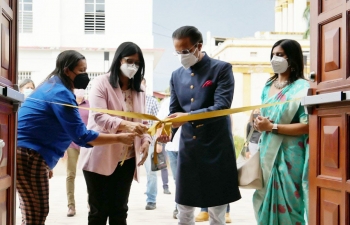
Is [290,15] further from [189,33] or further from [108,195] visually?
[108,195]

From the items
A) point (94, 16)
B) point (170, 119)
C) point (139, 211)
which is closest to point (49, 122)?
point (170, 119)

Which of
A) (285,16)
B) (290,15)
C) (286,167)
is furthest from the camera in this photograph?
(285,16)

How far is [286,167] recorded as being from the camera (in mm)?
3680

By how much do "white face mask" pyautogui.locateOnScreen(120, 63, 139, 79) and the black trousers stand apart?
62cm

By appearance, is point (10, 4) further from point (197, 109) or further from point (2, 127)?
point (197, 109)

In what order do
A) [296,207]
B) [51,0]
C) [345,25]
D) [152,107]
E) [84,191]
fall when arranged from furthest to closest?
[51,0] < [84,191] < [152,107] < [296,207] < [345,25]

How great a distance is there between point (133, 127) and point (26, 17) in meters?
18.9

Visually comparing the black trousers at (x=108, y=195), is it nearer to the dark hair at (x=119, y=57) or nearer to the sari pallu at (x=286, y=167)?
the dark hair at (x=119, y=57)

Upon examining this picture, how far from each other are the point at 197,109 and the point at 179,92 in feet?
0.74

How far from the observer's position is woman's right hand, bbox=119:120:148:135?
12.2ft

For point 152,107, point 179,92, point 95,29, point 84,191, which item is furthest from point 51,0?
point 179,92

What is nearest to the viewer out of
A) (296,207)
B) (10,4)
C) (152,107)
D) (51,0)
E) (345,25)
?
(345,25)

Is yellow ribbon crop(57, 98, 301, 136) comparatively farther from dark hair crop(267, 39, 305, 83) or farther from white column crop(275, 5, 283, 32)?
white column crop(275, 5, 283, 32)

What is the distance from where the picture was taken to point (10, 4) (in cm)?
299
